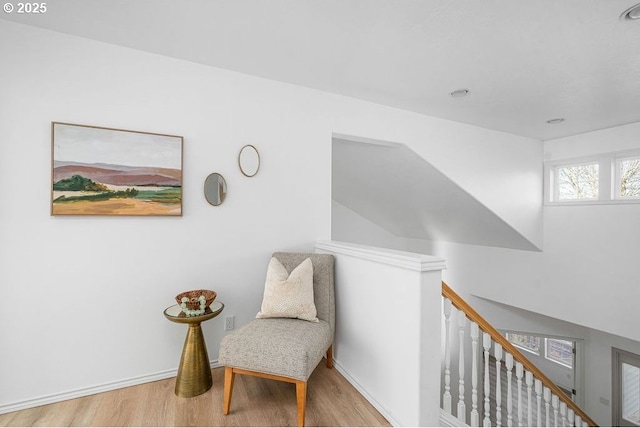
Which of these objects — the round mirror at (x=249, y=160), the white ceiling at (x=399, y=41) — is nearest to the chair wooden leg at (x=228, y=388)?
the round mirror at (x=249, y=160)

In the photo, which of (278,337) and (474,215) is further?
(474,215)

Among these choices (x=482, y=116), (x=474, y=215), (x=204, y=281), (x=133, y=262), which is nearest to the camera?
(x=133, y=262)

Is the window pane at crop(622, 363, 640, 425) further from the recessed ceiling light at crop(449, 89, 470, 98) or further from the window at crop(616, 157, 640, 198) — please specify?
the recessed ceiling light at crop(449, 89, 470, 98)

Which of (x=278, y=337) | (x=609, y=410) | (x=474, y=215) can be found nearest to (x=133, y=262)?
(x=278, y=337)

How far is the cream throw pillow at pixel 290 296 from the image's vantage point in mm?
2121

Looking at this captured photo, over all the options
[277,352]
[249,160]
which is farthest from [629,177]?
[277,352]

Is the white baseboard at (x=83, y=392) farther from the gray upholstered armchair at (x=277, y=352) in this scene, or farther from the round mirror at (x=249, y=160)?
the round mirror at (x=249, y=160)

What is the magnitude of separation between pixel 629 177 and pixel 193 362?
16.2 ft

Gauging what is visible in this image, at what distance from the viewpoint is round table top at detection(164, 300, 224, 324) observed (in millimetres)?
1927

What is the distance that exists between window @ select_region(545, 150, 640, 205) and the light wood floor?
3922 millimetres

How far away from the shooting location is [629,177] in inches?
141

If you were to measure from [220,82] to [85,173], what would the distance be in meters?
1.16

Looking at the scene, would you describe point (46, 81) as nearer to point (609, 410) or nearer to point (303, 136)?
point (303, 136)

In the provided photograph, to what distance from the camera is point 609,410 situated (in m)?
4.35
